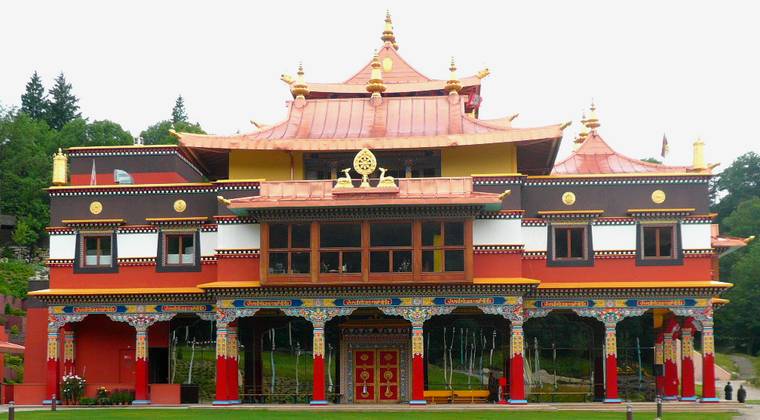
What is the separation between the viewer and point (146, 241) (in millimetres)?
42031

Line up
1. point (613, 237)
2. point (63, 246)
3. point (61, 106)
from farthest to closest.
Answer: point (61, 106)
point (63, 246)
point (613, 237)

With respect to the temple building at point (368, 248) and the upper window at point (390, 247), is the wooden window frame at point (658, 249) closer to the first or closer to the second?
the temple building at point (368, 248)

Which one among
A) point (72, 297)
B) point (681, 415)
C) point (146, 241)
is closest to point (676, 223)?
point (681, 415)

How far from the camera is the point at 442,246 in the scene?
3834 centimetres

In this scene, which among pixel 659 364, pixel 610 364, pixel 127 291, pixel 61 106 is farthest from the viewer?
pixel 61 106

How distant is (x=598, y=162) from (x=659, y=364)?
868cm

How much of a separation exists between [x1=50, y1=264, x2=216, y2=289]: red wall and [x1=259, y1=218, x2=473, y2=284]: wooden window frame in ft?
13.0

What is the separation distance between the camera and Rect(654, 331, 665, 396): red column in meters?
42.9

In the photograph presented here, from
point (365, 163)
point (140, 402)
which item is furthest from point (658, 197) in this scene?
point (140, 402)

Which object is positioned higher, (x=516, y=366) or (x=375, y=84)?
(x=375, y=84)

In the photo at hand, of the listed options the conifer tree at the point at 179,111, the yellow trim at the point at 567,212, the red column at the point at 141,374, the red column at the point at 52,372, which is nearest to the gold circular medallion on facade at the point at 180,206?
the red column at the point at 141,374

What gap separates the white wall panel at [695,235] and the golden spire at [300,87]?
1604 cm

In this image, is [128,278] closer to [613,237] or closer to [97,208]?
[97,208]

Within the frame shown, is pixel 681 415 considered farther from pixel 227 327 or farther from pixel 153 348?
pixel 153 348
